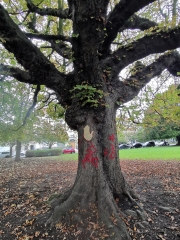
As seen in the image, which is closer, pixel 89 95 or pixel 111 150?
pixel 89 95

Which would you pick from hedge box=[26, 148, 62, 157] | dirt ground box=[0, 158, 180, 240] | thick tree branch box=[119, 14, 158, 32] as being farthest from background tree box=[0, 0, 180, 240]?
hedge box=[26, 148, 62, 157]

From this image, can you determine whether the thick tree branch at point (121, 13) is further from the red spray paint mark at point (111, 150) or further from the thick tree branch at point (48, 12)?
the red spray paint mark at point (111, 150)

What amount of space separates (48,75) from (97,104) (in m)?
1.37

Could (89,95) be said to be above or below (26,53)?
below

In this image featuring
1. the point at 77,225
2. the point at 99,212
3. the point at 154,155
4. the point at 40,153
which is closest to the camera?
the point at 77,225

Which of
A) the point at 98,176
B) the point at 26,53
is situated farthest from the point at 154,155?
the point at 26,53

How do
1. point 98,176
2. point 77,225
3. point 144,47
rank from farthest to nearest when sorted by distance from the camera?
point 144,47 → point 98,176 → point 77,225

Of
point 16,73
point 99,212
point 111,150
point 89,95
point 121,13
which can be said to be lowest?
point 99,212

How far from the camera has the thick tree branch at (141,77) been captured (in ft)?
15.0

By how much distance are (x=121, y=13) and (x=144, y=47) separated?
100 centimetres

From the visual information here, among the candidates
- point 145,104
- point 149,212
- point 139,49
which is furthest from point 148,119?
point 149,212

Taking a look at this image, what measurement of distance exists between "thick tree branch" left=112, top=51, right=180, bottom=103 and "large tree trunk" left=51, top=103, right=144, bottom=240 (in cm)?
70

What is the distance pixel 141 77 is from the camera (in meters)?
4.91

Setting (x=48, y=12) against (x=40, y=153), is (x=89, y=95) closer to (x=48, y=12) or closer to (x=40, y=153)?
(x=48, y=12)
